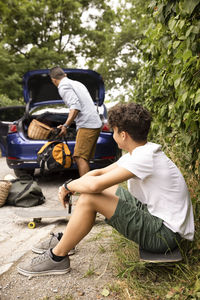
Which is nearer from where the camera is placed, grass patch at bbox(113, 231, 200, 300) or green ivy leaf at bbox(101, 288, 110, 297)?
grass patch at bbox(113, 231, 200, 300)

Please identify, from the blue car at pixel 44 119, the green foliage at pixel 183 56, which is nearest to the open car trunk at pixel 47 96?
the blue car at pixel 44 119

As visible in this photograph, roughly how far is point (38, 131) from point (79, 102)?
45.9 inches

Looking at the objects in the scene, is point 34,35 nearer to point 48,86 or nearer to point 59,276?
point 48,86

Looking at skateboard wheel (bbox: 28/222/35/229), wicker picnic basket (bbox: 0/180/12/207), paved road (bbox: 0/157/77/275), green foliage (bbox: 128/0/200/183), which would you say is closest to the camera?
green foliage (bbox: 128/0/200/183)

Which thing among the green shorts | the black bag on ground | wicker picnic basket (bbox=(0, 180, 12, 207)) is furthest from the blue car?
the green shorts

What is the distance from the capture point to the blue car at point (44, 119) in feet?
17.8

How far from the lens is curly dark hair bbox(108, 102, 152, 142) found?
2.30m

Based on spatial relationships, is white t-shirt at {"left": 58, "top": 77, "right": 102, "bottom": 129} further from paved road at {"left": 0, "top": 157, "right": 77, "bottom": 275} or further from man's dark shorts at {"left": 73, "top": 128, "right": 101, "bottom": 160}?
paved road at {"left": 0, "top": 157, "right": 77, "bottom": 275}

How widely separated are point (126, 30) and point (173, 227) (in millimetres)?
20170

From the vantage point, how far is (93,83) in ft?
20.1

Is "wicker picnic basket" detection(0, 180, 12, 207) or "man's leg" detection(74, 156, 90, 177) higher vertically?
"man's leg" detection(74, 156, 90, 177)

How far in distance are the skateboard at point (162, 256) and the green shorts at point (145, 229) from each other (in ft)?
0.10

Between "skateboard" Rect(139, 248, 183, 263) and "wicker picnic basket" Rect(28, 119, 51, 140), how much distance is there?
3.77 meters

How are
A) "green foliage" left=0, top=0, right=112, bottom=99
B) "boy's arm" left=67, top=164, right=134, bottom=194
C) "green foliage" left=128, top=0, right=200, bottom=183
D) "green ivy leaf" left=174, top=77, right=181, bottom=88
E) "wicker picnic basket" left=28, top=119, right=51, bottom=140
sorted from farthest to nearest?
"green foliage" left=0, top=0, right=112, bottom=99 → "wicker picnic basket" left=28, top=119, right=51, bottom=140 → "green ivy leaf" left=174, top=77, right=181, bottom=88 → "boy's arm" left=67, top=164, right=134, bottom=194 → "green foliage" left=128, top=0, right=200, bottom=183
